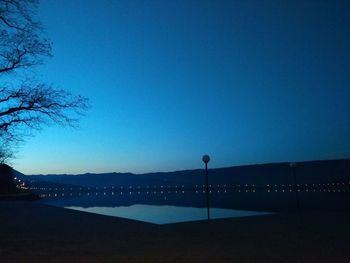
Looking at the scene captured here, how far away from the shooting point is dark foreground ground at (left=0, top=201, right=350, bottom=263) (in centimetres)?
704

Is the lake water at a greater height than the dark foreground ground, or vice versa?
the lake water

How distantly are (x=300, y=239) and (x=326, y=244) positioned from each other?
695 mm

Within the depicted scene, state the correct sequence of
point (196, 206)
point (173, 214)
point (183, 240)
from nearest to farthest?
point (183, 240)
point (173, 214)
point (196, 206)

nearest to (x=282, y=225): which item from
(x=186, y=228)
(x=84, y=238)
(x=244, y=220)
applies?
(x=244, y=220)

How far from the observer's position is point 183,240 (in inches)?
346

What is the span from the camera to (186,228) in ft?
35.2

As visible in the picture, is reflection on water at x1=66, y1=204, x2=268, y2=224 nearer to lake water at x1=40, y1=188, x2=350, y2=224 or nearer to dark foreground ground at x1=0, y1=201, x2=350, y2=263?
lake water at x1=40, y1=188, x2=350, y2=224

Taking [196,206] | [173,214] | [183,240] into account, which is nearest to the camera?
[183,240]

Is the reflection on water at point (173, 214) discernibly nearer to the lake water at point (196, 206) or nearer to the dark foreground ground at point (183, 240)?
the lake water at point (196, 206)

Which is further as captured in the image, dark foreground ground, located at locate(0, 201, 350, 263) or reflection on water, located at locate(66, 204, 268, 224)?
reflection on water, located at locate(66, 204, 268, 224)

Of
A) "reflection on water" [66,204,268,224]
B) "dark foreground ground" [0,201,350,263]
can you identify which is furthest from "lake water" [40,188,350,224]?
"dark foreground ground" [0,201,350,263]

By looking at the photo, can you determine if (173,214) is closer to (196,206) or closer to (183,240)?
(196,206)

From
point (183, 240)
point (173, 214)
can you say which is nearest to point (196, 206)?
point (173, 214)

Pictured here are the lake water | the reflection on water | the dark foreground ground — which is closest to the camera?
the dark foreground ground
